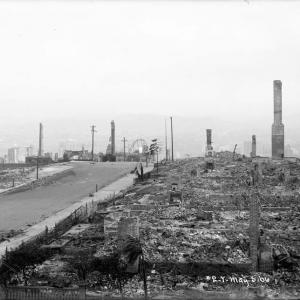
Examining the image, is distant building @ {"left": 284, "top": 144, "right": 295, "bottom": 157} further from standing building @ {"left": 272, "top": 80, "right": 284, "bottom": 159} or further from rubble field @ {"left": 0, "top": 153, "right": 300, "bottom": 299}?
rubble field @ {"left": 0, "top": 153, "right": 300, "bottom": 299}

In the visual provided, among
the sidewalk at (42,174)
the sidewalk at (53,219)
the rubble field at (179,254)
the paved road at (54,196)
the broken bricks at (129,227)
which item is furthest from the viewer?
the sidewalk at (42,174)

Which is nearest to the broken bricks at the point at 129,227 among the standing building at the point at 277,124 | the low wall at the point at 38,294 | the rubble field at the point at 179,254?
the rubble field at the point at 179,254

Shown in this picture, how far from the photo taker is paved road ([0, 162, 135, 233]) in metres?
19.2

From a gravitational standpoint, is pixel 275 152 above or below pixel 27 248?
above

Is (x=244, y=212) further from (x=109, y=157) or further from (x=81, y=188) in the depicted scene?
(x=109, y=157)

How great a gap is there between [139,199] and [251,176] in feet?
24.6

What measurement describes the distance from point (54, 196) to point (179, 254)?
55.1ft

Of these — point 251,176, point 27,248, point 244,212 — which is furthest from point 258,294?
point 251,176

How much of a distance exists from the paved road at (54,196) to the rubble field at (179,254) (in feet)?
13.1

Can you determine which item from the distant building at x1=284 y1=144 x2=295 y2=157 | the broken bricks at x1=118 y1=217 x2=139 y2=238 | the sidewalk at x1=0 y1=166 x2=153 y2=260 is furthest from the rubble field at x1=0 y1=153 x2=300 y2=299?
the distant building at x1=284 y1=144 x2=295 y2=157

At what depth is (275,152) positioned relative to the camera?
35094 millimetres

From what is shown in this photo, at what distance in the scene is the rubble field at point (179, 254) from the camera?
28.2 feet

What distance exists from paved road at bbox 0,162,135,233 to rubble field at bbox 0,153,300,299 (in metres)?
4.01

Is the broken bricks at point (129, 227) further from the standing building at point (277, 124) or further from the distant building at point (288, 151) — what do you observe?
the distant building at point (288, 151)
